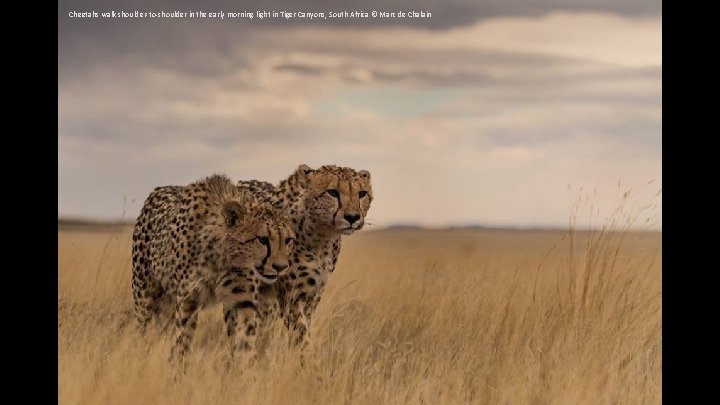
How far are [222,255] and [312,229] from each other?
0.71 meters

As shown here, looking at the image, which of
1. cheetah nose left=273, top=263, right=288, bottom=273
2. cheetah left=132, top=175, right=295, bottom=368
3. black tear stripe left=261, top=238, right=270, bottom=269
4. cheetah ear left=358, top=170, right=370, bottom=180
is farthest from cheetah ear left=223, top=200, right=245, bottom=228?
cheetah ear left=358, top=170, right=370, bottom=180

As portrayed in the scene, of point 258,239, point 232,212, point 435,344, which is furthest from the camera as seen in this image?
point 435,344

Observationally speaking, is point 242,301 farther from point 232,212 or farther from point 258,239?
point 232,212

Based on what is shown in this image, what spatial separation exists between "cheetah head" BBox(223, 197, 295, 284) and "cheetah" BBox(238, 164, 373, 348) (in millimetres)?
393

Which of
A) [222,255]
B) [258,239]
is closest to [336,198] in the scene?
[258,239]

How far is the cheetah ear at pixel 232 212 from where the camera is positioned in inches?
240

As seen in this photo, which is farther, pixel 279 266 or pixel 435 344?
pixel 435 344

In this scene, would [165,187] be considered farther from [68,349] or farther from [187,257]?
[68,349]

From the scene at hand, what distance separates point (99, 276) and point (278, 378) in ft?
13.0

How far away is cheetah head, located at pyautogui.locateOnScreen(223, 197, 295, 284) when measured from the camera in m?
5.93

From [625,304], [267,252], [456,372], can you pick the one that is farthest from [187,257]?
[625,304]

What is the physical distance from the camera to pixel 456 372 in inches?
233

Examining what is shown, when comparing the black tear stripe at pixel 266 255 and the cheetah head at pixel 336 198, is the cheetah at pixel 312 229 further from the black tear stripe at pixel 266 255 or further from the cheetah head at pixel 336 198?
the black tear stripe at pixel 266 255

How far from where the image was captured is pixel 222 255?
20.0ft
